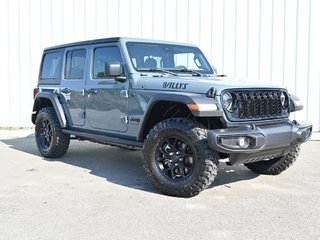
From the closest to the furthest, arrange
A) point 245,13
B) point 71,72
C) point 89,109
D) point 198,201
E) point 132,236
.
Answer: point 132,236 → point 198,201 → point 89,109 → point 71,72 → point 245,13

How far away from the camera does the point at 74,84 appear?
646 cm

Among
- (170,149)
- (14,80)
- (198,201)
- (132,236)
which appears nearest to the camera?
(132,236)

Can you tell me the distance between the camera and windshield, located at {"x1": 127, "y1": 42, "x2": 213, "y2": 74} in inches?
222

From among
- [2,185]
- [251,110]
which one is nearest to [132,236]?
[251,110]

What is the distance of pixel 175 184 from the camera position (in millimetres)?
4656

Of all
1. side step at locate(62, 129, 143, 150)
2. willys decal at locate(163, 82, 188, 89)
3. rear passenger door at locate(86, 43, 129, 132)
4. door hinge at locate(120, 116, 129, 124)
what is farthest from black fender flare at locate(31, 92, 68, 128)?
willys decal at locate(163, 82, 188, 89)

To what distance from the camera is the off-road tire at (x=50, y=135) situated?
22.4 feet

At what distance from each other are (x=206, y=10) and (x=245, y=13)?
0.94m

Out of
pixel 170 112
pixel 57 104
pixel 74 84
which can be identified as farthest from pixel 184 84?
pixel 57 104

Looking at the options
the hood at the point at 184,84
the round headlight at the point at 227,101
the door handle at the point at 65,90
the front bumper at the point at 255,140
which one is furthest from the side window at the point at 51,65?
the front bumper at the point at 255,140

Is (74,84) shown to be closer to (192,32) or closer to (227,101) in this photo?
(227,101)

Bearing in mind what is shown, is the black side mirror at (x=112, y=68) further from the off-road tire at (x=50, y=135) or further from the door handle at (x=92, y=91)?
the off-road tire at (x=50, y=135)

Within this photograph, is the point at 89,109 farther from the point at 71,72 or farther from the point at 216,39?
the point at 216,39

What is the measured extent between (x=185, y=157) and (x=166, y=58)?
1.81 m
